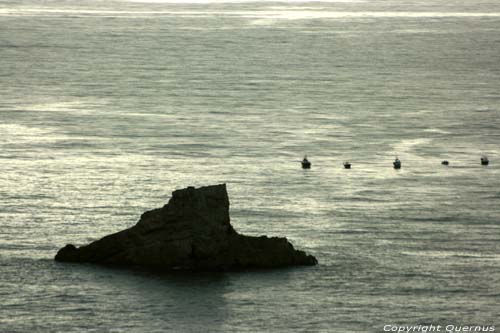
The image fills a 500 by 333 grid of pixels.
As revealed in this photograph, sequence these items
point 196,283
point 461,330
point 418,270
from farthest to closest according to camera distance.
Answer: point 418,270, point 196,283, point 461,330

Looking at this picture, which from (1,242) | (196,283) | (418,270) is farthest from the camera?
(1,242)

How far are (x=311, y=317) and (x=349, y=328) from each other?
108 inches

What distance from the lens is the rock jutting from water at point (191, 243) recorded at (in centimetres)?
9206

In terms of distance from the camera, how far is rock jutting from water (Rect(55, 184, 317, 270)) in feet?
302

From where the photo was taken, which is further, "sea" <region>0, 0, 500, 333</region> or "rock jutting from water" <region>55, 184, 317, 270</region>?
"rock jutting from water" <region>55, 184, 317, 270</region>

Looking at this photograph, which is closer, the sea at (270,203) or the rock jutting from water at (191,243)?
the sea at (270,203)

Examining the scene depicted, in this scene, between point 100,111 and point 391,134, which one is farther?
point 100,111

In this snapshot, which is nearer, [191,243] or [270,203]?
[191,243]

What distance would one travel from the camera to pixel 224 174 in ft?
451

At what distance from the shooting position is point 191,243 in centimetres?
9262

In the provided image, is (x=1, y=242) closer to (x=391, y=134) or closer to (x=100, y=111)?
(x=391, y=134)

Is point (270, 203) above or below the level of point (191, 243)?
above

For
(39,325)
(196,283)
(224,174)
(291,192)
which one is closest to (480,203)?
(291,192)

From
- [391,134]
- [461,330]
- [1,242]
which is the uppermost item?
[391,134]
